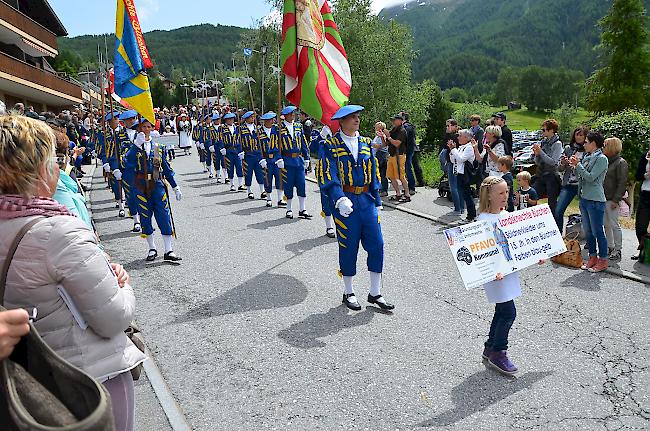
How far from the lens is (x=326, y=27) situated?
26.3 ft

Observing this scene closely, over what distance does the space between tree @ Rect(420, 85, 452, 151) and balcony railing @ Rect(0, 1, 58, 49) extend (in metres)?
21.4

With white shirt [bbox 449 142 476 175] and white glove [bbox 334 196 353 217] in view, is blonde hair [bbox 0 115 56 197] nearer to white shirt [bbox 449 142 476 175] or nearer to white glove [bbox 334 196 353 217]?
white glove [bbox 334 196 353 217]

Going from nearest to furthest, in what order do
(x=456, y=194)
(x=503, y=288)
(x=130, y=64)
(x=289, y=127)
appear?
(x=503, y=288) → (x=130, y=64) → (x=456, y=194) → (x=289, y=127)

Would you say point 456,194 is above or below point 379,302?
above

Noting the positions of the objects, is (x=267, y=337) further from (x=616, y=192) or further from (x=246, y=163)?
(x=246, y=163)

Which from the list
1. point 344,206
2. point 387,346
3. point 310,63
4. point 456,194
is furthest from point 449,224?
point 387,346

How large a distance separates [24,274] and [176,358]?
3103 mm

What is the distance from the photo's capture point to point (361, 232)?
20.0 feet

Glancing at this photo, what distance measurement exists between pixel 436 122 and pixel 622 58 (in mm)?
31630

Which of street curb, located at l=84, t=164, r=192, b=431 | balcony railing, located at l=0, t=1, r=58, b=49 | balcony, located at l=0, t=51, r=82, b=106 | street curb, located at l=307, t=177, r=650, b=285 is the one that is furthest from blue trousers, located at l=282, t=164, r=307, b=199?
balcony railing, located at l=0, t=1, r=58, b=49

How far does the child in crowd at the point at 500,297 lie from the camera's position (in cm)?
443

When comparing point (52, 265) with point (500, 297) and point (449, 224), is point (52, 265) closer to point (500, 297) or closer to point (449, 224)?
point (500, 297)

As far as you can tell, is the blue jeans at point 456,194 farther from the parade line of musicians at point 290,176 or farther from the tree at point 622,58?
the tree at point 622,58

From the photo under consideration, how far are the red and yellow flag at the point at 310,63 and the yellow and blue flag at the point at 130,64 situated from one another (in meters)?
2.71
